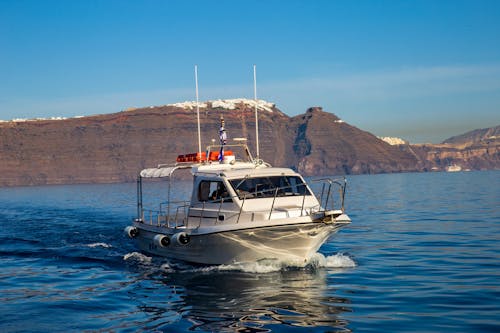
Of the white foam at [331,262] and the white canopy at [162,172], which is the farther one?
A: the white canopy at [162,172]

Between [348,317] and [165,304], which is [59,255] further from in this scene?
[348,317]

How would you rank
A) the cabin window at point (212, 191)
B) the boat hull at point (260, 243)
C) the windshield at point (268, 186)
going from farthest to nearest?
the cabin window at point (212, 191), the windshield at point (268, 186), the boat hull at point (260, 243)

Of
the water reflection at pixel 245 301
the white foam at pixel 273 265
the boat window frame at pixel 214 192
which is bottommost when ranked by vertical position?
the water reflection at pixel 245 301

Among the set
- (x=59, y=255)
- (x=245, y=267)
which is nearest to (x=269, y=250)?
(x=245, y=267)

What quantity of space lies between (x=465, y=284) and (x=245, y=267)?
6.09 metres

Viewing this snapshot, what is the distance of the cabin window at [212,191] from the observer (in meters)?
17.8

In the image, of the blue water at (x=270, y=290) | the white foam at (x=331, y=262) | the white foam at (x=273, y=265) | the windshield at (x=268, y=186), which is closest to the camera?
the blue water at (x=270, y=290)

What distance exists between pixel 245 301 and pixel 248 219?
3.80m

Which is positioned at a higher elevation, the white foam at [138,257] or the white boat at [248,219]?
the white boat at [248,219]

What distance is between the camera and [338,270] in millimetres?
16578

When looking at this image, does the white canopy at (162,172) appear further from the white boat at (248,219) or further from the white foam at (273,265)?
the white foam at (273,265)

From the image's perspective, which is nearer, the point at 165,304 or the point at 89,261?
the point at 165,304

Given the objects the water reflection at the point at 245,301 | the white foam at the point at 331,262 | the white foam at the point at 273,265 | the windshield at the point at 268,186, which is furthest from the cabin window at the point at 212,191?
the white foam at the point at 331,262

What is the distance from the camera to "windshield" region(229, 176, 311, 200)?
1764cm
